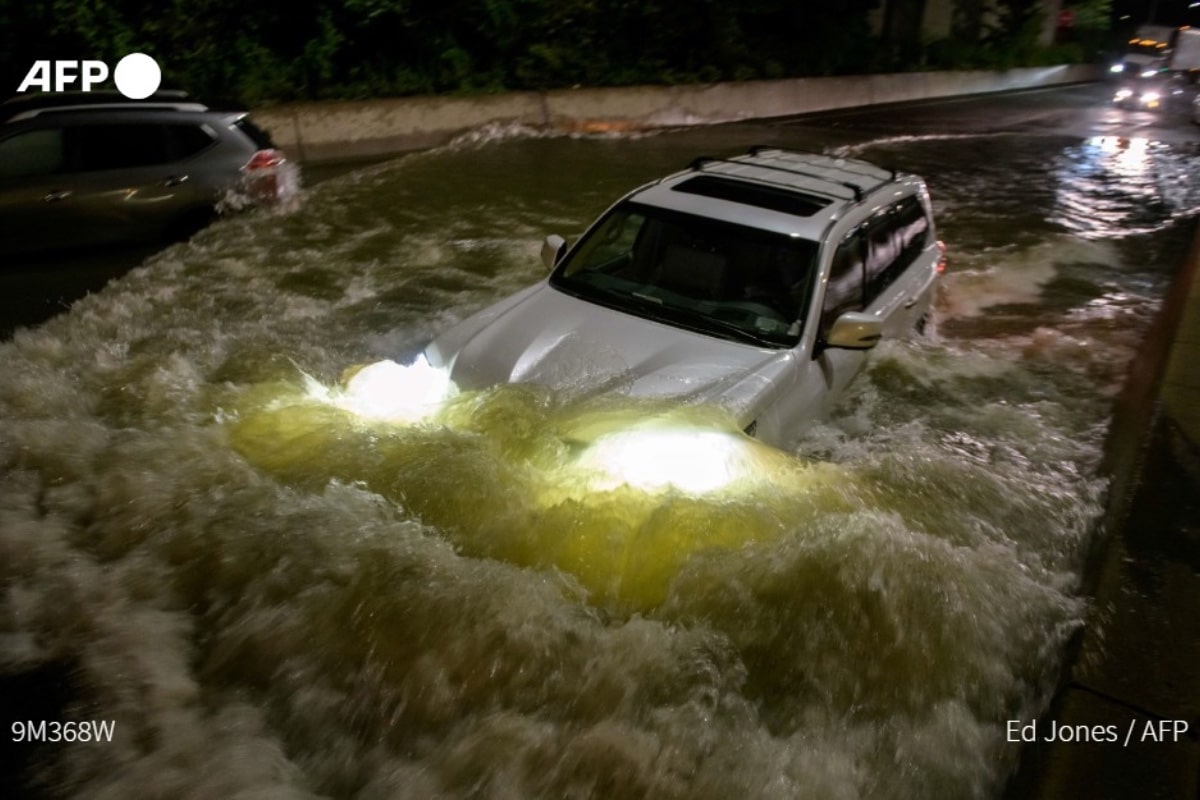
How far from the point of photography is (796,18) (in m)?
24.8

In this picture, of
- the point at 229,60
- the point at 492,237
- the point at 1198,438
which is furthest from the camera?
the point at 229,60

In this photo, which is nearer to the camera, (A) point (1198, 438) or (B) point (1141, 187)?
(A) point (1198, 438)

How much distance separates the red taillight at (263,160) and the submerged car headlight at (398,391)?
185 inches

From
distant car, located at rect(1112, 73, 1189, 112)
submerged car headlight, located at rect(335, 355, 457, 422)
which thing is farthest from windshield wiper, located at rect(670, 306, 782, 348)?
distant car, located at rect(1112, 73, 1189, 112)

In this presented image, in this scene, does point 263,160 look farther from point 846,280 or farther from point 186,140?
point 846,280

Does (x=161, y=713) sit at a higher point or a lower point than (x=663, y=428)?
lower

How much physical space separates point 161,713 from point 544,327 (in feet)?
8.77

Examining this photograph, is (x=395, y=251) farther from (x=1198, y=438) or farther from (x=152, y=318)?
(x=1198, y=438)

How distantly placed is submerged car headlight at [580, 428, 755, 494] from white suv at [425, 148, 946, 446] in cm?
18

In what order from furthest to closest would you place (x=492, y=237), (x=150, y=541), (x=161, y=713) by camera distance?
(x=492, y=237) < (x=150, y=541) < (x=161, y=713)

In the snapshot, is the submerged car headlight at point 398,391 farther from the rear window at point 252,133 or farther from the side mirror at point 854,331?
the rear window at point 252,133

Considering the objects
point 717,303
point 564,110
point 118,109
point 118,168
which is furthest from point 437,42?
point 717,303

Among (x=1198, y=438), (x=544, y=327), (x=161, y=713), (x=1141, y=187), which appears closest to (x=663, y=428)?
(x=544, y=327)

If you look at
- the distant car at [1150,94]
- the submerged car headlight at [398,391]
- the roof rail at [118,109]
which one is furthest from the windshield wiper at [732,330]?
the distant car at [1150,94]
